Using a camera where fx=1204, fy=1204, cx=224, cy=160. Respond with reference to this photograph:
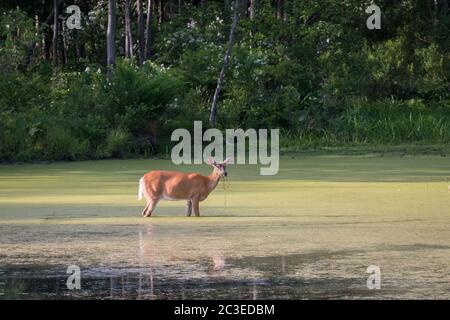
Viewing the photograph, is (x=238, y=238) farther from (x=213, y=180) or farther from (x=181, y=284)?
(x=181, y=284)

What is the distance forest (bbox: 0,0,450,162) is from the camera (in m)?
23.9

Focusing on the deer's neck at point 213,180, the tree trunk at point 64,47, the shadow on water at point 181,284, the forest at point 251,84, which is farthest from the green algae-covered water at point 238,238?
the tree trunk at point 64,47

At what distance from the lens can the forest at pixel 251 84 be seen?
942 inches

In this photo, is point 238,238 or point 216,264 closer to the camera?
point 216,264

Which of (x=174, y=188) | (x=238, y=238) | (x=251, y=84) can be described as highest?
(x=251, y=84)

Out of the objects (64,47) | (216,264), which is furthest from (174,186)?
(64,47)

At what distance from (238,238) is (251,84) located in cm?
1615

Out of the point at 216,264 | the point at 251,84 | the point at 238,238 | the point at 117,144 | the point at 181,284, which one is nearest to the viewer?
the point at 181,284

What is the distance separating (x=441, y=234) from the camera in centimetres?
1188

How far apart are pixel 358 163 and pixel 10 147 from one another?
6.65 m

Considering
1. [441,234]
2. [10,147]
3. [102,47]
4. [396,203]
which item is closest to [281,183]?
[396,203]

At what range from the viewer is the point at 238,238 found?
1176cm

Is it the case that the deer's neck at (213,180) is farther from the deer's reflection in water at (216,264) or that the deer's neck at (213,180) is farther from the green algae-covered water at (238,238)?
the deer's reflection in water at (216,264)
